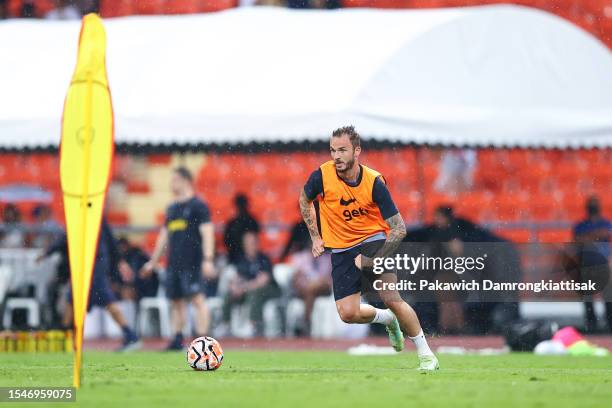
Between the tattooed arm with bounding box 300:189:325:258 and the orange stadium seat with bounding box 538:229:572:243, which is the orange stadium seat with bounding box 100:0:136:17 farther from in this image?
the tattooed arm with bounding box 300:189:325:258

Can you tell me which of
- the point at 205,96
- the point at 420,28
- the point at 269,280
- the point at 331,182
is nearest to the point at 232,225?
the point at 269,280

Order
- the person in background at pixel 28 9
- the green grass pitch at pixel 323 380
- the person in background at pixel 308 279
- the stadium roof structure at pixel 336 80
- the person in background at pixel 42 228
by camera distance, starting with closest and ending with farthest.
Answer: the green grass pitch at pixel 323 380, the stadium roof structure at pixel 336 80, the person in background at pixel 308 279, the person in background at pixel 42 228, the person in background at pixel 28 9

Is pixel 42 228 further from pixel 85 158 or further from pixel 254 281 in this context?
pixel 85 158

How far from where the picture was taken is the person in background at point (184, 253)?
16312 millimetres

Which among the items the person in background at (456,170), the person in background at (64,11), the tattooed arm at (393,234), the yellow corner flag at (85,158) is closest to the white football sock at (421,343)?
the tattooed arm at (393,234)

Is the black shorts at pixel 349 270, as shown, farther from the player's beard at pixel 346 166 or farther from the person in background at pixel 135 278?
the person in background at pixel 135 278

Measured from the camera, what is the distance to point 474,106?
56.0ft

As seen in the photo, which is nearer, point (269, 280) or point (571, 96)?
point (571, 96)

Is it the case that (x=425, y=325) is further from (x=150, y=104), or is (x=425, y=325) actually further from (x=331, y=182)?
(x=331, y=182)

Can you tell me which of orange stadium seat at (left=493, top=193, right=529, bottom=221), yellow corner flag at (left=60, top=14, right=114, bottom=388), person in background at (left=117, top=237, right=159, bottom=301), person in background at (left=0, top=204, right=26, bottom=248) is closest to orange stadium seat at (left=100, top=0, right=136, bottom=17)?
person in background at (left=0, top=204, right=26, bottom=248)

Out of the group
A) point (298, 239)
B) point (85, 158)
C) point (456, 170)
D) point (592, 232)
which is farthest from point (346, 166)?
point (456, 170)

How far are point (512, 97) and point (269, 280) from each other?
4.33m

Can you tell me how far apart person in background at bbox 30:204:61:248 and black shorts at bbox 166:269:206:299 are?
14.7ft

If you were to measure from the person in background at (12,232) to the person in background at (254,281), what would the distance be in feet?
11.1
